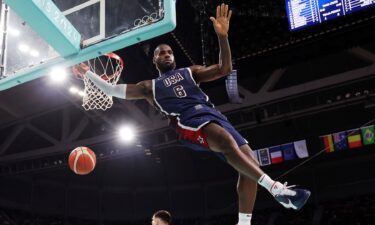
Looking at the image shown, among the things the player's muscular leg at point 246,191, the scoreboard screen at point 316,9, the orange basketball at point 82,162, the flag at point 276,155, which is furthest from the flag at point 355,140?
the player's muscular leg at point 246,191

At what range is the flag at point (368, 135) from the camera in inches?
472

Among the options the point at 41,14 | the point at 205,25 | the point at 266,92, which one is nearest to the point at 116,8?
the point at 41,14

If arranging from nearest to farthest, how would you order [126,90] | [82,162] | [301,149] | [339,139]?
[126,90] < [82,162] < [339,139] < [301,149]

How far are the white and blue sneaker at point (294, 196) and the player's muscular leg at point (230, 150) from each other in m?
0.23

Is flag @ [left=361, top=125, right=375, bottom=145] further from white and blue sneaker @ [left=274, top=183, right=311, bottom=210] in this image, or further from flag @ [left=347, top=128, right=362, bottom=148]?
white and blue sneaker @ [left=274, top=183, right=311, bottom=210]

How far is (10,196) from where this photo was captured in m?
18.2

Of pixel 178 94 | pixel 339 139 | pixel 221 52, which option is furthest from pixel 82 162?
pixel 339 139

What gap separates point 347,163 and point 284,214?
10.8ft

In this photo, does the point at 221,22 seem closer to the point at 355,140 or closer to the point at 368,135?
the point at 368,135

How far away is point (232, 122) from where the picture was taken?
13.2 m

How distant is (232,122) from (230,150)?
9.88 metres

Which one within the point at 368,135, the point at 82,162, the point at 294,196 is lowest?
the point at 294,196

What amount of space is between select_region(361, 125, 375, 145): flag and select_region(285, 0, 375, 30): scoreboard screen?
5668 millimetres

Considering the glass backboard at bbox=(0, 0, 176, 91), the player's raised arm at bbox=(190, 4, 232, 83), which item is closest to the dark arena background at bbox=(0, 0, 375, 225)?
the glass backboard at bbox=(0, 0, 176, 91)
